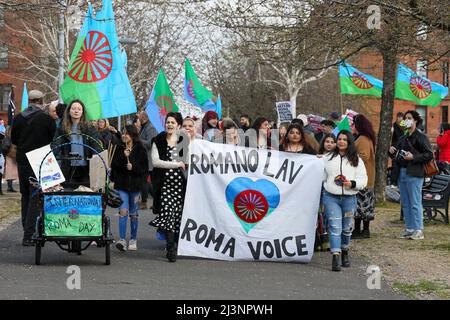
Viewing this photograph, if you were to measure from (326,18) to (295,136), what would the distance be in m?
2.30

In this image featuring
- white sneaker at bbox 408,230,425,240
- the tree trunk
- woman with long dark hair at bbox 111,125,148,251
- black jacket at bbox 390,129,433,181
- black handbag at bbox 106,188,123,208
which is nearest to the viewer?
black handbag at bbox 106,188,123,208

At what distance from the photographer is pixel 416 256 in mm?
12617

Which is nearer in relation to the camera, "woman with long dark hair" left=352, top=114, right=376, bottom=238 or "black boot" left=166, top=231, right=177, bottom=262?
"black boot" left=166, top=231, right=177, bottom=262

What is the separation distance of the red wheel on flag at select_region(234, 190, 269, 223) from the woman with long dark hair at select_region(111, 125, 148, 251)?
5.23ft

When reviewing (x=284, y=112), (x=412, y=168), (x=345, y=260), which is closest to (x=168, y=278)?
(x=345, y=260)

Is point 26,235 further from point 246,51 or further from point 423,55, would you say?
point 423,55

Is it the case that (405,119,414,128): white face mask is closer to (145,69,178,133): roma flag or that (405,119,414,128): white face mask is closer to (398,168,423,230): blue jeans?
(398,168,423,230): blue jeans

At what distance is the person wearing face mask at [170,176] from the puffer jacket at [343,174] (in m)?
A: 1.72

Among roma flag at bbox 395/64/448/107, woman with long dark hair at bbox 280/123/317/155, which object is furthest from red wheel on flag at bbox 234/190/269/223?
roma flag at bbox 395/64/448/107

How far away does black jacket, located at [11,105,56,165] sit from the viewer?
12.7 metres

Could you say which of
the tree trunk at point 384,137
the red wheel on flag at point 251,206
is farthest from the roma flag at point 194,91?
the red wheel on flag at point 251,206

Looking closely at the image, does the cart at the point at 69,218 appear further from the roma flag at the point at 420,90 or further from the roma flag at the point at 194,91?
the roma flag at the point at 420,90

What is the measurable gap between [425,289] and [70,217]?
12.7 feet
